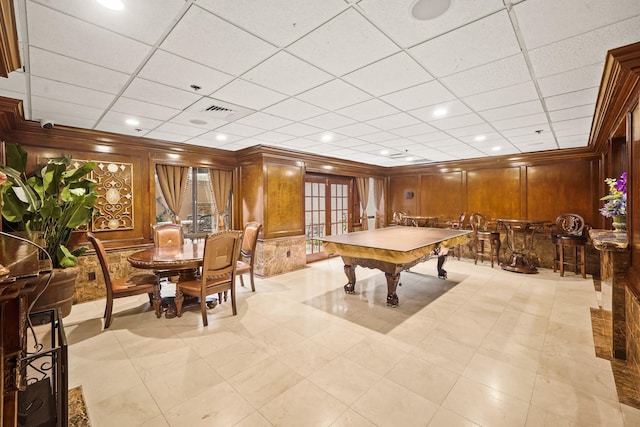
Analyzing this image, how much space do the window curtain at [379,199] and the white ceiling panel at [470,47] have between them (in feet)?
20.7

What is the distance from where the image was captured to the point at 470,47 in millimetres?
2035

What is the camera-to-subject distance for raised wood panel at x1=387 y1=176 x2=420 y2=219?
8.29 m

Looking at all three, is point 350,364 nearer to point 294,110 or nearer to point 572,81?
point 294,110

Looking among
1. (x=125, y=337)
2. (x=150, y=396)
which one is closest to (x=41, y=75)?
(x=125, y=337)

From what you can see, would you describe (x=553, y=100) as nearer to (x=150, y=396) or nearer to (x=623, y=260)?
(x=623, y=260)

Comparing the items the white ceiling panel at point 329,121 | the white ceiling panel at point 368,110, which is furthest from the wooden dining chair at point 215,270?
the white ceiling panel at point 368,110

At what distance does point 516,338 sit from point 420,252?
1299 mm

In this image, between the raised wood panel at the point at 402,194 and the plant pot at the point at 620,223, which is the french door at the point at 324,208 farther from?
the plant pot at the point at 620,223

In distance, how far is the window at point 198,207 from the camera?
18.6ft

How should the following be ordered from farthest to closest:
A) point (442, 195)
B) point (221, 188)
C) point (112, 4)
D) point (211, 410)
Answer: point (442, 195) → point (221, 188) → point (211, 410) → point (112, 4)

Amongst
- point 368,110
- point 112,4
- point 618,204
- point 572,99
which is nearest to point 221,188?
point 368,110

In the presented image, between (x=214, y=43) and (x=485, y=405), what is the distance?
3.19m

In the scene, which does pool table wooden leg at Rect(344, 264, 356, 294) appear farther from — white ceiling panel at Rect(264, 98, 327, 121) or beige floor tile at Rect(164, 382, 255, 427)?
beige floor tile at Rect(164, 382, 255, 427)

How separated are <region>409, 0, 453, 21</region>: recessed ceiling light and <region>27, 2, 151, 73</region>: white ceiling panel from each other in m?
1.83
